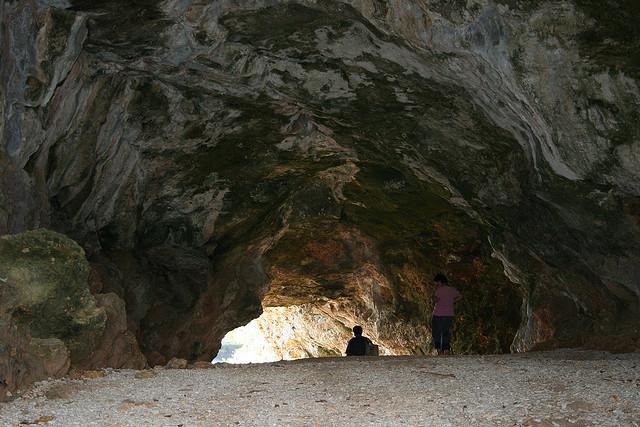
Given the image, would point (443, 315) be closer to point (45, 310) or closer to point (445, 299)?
point (445, 299)

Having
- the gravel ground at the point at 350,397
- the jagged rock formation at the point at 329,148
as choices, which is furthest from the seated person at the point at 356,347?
the gravel ground at the point at 350,397

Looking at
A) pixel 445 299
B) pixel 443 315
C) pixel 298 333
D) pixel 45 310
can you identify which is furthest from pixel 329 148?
pixel 298 333

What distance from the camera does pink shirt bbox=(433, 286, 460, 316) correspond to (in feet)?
39.5

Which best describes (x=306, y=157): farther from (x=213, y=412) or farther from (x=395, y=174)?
(x=213, y=412)

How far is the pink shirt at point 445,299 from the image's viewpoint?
1205 centimetres

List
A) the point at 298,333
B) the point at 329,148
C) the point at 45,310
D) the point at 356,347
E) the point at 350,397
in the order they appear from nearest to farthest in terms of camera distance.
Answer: the point at 350,397
the point at 45,310
the point at 329,148
the point at 356,347
the point at 298,333

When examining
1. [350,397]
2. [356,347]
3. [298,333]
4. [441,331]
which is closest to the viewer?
[350,397]

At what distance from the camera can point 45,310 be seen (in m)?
7.32

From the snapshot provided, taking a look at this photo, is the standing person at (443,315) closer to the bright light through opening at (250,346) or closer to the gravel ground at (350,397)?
the gravel ground at (350,397)

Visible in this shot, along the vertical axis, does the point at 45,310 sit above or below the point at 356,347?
above

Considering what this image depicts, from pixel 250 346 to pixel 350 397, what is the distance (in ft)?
79.6

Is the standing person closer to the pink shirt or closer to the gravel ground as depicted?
the pink shirt

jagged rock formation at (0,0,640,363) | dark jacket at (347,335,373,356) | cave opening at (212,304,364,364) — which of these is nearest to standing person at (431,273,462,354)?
jagged rock formation at (0,0,640,363)

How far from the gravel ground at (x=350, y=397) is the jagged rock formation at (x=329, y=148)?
8.78 feet
